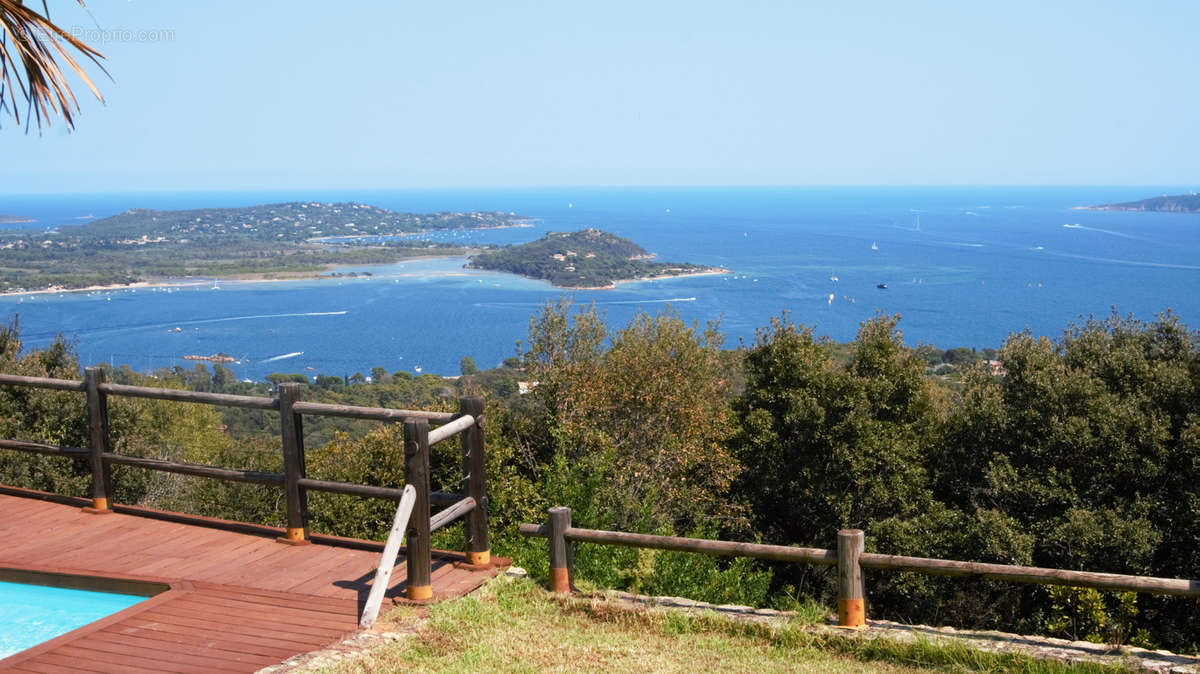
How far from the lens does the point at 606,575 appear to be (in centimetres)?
601

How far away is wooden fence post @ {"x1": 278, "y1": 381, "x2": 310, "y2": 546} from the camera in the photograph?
5.97m

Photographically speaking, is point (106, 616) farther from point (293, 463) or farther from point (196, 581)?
point (293, 463)

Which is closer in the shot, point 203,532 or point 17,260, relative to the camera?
point 203,532

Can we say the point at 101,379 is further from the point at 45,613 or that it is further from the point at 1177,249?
the point at 1177,249

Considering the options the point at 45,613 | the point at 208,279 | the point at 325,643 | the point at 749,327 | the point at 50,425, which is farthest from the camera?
the point at 208,279

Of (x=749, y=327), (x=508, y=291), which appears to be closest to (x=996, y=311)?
(x=749, y=327)

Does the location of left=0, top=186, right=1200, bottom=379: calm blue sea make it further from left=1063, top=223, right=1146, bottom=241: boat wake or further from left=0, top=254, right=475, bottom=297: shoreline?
left=1063, top=223, right=1146, bottom=241: boat wake

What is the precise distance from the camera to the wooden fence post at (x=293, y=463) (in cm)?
597

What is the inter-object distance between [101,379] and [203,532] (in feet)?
4.55

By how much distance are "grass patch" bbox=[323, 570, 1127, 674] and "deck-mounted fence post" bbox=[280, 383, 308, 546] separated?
1.47m

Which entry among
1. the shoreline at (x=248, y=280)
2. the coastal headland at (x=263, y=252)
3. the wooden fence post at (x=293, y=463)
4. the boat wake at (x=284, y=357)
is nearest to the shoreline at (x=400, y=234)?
the coastal headland at (x=263, y=252)

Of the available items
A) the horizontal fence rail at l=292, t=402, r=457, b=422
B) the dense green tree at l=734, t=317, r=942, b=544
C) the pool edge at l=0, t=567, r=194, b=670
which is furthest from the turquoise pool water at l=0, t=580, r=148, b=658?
the dense green tree at l=734, t=317, r=942, b=544

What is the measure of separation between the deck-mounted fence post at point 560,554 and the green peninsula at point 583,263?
9272 centimetres

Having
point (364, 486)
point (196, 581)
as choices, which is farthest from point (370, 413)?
point (196, 581)
